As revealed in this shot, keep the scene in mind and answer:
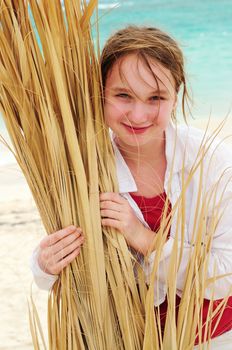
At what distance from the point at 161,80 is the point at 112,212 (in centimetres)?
23

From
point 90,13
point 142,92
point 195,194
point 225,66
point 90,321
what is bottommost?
point 225,66

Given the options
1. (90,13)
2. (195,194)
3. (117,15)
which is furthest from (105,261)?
(117,15)

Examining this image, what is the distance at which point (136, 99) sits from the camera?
96 cm

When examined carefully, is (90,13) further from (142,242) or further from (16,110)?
(142,242)

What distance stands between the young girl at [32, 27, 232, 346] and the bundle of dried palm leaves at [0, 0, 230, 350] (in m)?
0.03

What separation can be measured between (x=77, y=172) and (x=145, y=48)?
9.7 inches

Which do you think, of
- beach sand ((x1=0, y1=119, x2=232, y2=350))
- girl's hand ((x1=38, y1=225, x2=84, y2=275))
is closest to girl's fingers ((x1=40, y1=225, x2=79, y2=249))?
girl's hand ((x1=38, y1=225, x2=84, y2=275))

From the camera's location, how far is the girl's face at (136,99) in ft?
3.13

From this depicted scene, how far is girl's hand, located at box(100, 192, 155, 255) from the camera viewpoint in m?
0.91

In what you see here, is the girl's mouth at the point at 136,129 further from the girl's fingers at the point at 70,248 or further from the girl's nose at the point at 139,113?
the girl's fingers at the point at 70,248

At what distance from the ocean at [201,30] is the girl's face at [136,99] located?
3.48 metres

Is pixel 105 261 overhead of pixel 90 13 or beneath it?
beneath

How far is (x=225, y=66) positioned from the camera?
5535mm

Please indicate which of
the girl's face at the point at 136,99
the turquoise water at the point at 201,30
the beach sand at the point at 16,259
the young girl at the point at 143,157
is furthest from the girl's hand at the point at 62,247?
the turquoise water at the point at 201,30
